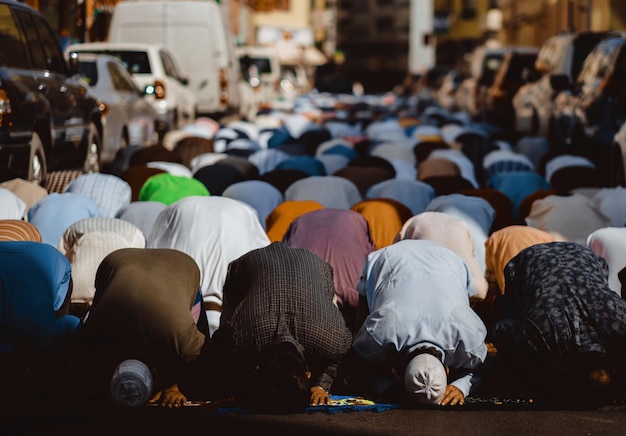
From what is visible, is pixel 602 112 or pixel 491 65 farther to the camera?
pixel 491 65

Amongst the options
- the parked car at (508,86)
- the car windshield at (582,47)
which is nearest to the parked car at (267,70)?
the parked car at (508,86)

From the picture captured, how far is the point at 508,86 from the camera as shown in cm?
2336

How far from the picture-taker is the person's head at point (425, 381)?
6.07m

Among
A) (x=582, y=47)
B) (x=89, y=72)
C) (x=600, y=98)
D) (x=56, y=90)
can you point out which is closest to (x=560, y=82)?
(x=582, y=47)

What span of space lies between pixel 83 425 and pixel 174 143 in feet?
34.2

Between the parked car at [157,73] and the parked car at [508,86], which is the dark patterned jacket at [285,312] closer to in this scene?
the parked car at [157,73]

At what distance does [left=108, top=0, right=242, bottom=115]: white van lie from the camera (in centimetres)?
2238

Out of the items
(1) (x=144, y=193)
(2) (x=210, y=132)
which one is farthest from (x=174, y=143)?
(1) (x=144, y=193)

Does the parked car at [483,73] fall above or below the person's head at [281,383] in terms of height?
below

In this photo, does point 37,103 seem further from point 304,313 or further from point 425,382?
point 425,382

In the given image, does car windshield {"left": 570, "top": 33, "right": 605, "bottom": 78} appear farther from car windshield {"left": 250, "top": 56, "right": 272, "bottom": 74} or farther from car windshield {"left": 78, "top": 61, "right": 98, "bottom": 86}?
car windshield {"left": 250, "top": 56, "right": 272, "bottom": 74}

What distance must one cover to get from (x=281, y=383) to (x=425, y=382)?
28.7 inches

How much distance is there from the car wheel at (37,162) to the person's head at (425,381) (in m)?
4.91

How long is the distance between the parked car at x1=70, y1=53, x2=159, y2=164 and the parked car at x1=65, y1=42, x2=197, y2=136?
1.31 meters
